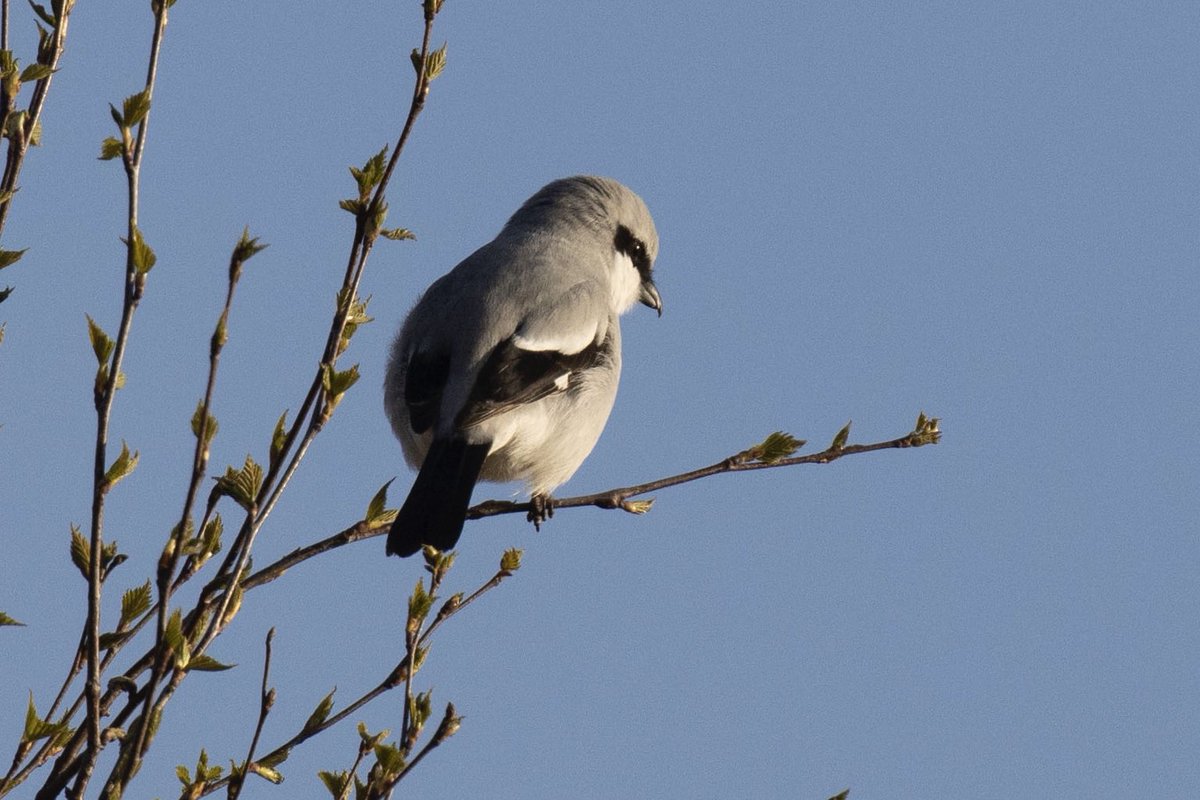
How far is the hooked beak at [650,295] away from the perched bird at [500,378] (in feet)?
2.87

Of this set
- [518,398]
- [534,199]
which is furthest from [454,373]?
[534,199]

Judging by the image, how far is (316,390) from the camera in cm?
216

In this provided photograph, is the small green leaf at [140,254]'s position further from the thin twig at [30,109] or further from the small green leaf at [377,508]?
the small green leaf at [377,508]

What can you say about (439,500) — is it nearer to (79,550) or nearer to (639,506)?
(639,506)

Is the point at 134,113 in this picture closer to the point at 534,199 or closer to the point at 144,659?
the point at 144,659

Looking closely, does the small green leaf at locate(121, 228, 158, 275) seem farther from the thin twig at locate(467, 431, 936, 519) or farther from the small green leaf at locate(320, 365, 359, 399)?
the thin twig at locate(467, 431, 936, 519)

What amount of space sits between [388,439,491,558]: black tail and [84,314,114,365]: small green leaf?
147 cm

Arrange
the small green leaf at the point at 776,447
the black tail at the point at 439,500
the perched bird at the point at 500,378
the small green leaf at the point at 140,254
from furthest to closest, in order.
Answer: the perched bird at the point at 500,378 → the black tail at the point at 439,500 → the small green leaf at the point at 776,447 → the small green leaf at the point at 140,254

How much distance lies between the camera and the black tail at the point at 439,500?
3848 millimetres

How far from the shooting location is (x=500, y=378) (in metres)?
4.50

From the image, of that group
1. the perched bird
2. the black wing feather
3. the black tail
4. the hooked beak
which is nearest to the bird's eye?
the hooked beak

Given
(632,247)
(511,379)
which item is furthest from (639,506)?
(632,247)

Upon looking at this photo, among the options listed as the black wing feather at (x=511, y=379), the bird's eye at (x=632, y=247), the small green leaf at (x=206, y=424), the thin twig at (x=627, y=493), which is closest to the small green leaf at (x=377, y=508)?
the thin twig at (x=627, y=493)

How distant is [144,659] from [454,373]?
2356mm
